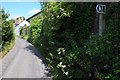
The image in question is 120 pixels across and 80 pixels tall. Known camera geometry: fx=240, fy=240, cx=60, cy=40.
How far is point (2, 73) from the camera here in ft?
41.0

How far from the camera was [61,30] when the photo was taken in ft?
43.5

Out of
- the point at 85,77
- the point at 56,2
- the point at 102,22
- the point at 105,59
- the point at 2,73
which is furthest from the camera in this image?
the point at 56,2

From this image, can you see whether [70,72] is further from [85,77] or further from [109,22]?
[109,22]

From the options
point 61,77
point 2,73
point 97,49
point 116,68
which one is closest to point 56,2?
point 2,73

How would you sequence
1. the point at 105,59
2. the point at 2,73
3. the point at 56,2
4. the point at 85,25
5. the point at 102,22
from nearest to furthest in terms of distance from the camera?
the point at 105,59 < the point at 102,22 < the point at 85,25 < the point at 2,73 < the point at 56,2

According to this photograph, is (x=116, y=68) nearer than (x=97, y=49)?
Yes

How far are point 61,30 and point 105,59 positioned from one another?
6357 millimetres

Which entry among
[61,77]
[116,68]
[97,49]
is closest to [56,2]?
[61,77]

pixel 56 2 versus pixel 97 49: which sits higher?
pixel 56 2

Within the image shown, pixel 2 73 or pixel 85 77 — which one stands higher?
pixel 85 77

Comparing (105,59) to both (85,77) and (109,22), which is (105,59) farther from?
(109,22)

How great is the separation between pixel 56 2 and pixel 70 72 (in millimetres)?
6901

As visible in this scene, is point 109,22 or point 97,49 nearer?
point 97,49

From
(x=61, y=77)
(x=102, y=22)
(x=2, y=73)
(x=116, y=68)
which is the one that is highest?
(x=102, y=22)
